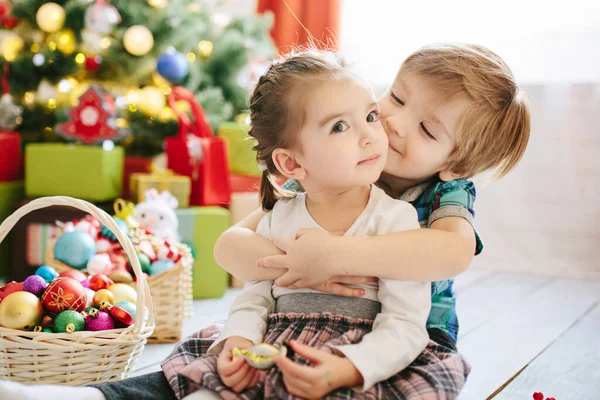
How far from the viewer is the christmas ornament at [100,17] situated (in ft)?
7.73

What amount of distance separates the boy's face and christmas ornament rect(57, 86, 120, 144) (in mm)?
1337

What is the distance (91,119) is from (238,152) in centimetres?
54

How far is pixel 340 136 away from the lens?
3.54 feet

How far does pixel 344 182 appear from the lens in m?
1.10

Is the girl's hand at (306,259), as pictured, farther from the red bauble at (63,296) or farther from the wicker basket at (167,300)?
the wicker basket at (167,300)

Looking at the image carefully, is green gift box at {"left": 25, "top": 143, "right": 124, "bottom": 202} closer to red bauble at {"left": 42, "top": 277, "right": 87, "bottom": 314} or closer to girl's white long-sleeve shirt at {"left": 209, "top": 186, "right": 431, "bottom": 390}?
red bauble at {"left": 42, "top": 277, "right": 87, "bottom": 314}

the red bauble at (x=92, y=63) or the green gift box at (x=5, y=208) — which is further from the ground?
the red bauble at (x=92, y=63)

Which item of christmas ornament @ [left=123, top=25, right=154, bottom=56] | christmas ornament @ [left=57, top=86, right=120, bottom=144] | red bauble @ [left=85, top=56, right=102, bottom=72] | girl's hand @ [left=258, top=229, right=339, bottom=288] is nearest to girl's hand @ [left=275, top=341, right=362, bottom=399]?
girl's hand @ [left=258, top=229, right=339, bottom=288]

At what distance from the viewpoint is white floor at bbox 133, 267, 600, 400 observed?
1.48 metres

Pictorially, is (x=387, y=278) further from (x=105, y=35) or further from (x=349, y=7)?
(x=349, y=7)

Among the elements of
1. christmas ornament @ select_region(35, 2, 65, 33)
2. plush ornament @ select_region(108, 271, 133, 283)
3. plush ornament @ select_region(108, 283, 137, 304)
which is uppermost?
christmas ornament @ select_region(35, 2, 65, 33)

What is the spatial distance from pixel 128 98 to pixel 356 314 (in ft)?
5.51

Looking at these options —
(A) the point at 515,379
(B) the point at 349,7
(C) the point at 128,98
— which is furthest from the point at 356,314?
(B) the point at 349,7

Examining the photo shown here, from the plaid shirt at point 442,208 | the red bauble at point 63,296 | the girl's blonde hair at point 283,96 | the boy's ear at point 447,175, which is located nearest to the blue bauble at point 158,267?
the red bauble at point 63,296
